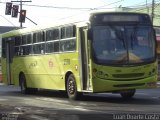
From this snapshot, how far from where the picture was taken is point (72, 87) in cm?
2102

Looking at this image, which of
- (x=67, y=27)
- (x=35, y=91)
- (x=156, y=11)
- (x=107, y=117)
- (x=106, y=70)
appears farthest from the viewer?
(x=156, y=11)

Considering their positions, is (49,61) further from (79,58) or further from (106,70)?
(106,70)

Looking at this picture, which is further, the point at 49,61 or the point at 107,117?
the point at 49,61

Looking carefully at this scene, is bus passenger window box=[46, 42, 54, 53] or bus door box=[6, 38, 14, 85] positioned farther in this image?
bus door box=[6, 38, 14, 85]

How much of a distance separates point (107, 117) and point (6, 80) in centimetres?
1582

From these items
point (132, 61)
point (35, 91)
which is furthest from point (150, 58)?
point (35, 91)

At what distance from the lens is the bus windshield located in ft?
63.6

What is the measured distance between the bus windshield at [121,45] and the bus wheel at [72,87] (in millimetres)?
1958

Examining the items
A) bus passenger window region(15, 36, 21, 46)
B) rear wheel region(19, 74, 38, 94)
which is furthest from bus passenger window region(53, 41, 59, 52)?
bus passenger window region(15, 36, 21, 46)

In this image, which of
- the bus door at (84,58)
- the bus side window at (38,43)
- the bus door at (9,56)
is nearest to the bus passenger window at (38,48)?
the bus side window at (38,43)

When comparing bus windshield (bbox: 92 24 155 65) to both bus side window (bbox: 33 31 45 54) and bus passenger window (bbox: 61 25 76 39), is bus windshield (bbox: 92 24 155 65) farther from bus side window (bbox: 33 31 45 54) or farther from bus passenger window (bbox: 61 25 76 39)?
bus side window (bbox: 33 31 45 54)

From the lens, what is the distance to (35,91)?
27141 millimetres

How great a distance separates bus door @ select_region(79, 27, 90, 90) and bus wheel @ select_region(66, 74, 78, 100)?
707 mm

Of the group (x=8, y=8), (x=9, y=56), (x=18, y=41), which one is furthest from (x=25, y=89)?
(x=8, y=8)
